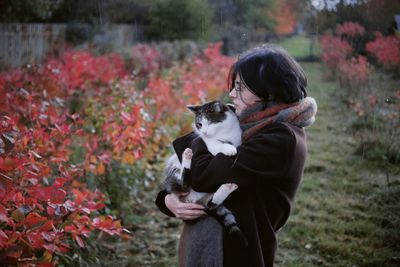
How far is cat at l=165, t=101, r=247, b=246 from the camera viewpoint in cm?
205

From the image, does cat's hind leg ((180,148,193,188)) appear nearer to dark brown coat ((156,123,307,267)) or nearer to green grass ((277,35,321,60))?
dark brown coat ((156,123,307,267))

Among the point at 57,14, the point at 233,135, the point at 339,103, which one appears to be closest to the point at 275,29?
the point at 339,103

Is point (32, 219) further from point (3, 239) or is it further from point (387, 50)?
point (387, 50)

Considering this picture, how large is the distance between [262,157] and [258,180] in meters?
0.12

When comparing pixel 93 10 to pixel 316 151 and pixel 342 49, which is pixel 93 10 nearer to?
pixel 342 49

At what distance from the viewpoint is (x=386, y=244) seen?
15.7 ft

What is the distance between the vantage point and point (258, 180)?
6.50ft

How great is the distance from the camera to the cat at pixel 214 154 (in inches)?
80.6

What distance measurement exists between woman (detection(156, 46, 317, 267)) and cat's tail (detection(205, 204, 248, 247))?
0.03 metres

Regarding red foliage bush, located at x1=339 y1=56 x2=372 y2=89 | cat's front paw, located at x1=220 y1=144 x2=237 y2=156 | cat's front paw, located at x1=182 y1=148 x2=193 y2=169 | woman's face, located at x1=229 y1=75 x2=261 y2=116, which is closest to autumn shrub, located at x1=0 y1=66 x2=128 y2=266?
cat's front paw, located at x1=182 y1=148 x2=193 y2=169

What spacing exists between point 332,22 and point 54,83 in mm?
5794

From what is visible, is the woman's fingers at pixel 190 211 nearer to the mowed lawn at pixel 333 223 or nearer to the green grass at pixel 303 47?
the mowed lawn at pixel 333 223

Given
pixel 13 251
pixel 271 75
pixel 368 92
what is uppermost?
Result: pixel 271 75

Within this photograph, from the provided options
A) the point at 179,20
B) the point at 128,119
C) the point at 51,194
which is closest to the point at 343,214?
the point at 128,119
